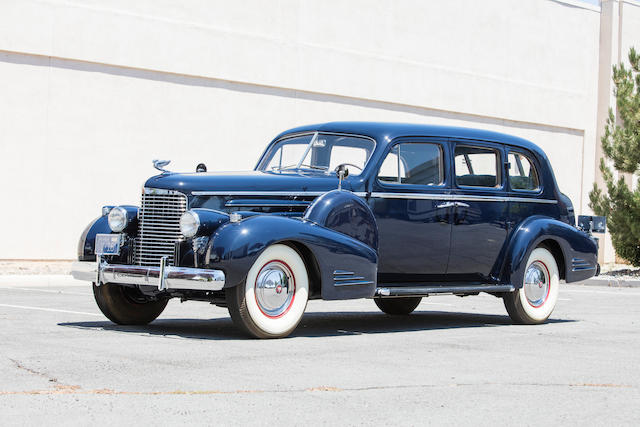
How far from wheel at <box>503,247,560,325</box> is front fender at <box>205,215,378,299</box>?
6.93 feet

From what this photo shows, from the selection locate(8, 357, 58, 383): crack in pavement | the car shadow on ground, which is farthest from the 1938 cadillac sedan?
locate(8, 357, 58, 383): crack in pavement

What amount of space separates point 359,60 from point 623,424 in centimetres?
1985

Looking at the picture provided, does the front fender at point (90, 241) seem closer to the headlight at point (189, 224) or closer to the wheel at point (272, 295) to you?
the headlight at point (189, 224)

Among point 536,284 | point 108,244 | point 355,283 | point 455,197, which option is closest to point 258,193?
point 355,283

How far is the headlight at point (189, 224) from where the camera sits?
794 cm

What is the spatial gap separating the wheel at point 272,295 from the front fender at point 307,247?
0.12 meters

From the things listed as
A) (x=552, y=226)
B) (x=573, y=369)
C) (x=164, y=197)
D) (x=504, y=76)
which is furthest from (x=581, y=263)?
(x=504, y=76)

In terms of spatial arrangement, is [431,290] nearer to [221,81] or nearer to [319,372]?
[319,372]

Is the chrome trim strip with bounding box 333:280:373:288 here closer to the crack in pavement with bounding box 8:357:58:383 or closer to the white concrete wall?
the crack in pavement with bounding box 8:357:58:383

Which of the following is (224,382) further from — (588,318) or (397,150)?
(588,318)

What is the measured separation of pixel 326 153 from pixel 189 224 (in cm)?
210

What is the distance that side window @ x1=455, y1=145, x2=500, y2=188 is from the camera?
9.95 meters

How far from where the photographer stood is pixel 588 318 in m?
11.2

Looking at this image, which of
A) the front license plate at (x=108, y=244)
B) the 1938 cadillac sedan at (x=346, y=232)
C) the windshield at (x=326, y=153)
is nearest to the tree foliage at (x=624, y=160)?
the 1938 cadillac sedan at (x=346, y=232)
